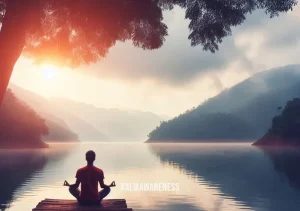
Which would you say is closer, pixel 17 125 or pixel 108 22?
pixel 108 22

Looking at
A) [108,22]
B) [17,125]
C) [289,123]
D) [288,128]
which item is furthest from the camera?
[289,123]

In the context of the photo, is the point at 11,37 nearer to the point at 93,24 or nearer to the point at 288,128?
the point at 93,24

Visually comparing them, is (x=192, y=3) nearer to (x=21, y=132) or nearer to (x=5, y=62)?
(x=5, y=62)

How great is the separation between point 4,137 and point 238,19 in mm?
145421

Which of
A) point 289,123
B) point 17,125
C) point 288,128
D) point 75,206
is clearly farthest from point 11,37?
point 289,123

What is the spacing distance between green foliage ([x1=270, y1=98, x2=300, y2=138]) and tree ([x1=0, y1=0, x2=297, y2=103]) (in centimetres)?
16774

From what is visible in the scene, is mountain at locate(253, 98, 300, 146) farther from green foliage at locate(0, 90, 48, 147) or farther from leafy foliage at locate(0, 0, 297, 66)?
leafy foliage at locate(0, 0, 297, 66)

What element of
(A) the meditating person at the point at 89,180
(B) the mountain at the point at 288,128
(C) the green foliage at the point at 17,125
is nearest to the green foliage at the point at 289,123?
(B) the mountain at the point at 288,128

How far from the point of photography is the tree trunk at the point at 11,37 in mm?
13422

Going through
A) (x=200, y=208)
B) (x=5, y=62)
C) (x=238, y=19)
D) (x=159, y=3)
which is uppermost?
(x=159, y=3)

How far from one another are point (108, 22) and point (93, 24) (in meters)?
0.75

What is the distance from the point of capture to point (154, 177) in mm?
46625

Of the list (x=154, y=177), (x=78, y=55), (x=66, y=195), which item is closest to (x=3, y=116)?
(x=154, y=177)

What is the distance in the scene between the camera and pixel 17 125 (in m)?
150
